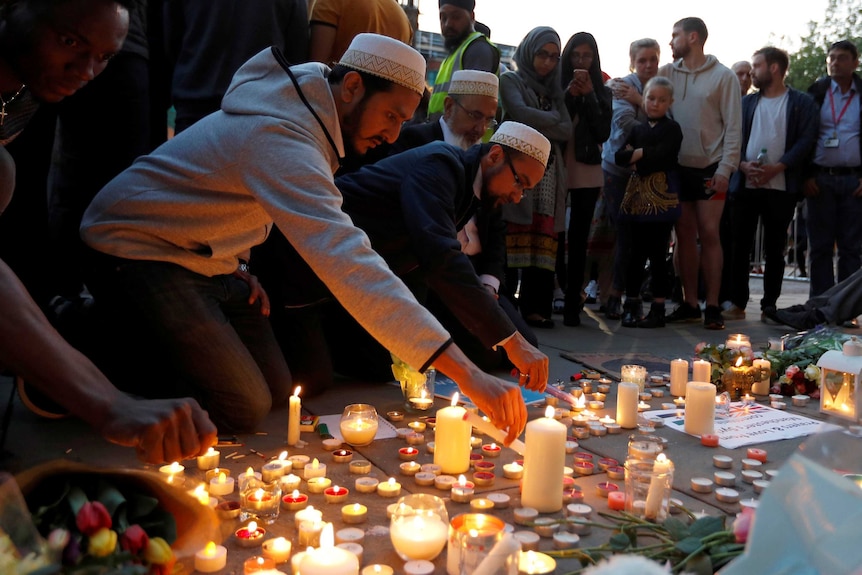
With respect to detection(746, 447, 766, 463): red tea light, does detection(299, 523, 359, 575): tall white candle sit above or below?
above

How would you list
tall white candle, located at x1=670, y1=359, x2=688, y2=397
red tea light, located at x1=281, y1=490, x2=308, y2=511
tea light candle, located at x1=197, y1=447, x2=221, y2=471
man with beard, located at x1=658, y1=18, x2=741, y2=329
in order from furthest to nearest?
1. man with beard, located at x1=658, y1=18, x2=741, y2=329
2. tall white candle, located at x1=670, y1=359, x2=688, y2=397
3. tea light candle, located at x1=197, y1=447, x2=221, y2=471
4. red tea light, located at x1=281, y1=490, x2=308, y2=511

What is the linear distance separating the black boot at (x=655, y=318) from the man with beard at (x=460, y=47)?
216cm

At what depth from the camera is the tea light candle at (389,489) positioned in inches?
81.5

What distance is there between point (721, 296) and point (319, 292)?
14.3ft

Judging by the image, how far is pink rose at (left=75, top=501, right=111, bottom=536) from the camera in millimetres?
1085

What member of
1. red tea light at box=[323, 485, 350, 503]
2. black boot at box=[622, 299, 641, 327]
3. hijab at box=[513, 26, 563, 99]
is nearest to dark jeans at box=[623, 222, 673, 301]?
black boot at box=[622, 299, 641, 327]

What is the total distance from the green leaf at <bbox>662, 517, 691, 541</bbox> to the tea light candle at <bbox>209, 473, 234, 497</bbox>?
43.9 inches

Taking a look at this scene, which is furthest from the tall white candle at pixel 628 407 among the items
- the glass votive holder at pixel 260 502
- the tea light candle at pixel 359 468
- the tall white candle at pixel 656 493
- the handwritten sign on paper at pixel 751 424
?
the glass votive holder at pixel 260 502

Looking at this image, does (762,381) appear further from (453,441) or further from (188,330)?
(188,330)

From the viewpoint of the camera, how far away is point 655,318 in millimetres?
5551

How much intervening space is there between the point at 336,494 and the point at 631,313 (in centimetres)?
394

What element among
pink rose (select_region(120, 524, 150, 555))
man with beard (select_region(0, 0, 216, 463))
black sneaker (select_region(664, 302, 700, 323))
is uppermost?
man with beard (select_region(0, 0, 216, 463))

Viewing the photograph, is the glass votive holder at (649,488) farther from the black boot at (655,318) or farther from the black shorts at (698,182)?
the black shorts at (698,182)

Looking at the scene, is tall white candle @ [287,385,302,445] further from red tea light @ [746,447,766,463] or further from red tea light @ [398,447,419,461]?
red tea light @ [746,447,766,463]
